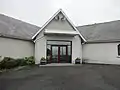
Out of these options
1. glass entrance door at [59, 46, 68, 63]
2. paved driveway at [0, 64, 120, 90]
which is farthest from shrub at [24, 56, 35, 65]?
paved driveway at [0, 64, 120, 90]

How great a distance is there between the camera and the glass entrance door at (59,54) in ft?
52.7

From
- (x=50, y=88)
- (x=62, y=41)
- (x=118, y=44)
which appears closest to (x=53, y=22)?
(x=62, y=41)

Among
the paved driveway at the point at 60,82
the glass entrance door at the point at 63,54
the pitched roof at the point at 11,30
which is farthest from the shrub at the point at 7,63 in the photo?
the glass entrance door at the point at 63,54

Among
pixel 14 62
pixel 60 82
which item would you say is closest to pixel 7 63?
pixel 14 62

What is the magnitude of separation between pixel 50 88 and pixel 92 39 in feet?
44.3

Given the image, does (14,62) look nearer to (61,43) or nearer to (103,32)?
(61,43)

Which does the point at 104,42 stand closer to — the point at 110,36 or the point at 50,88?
the point at 110,36

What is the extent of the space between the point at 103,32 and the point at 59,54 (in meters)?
7.69

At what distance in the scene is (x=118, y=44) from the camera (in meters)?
16.0

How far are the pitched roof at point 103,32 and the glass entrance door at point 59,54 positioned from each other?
418cm

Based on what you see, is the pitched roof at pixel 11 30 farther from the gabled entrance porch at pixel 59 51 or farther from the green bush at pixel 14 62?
the gabled entrance porch at pixel 59 51

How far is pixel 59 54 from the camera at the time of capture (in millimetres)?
16156

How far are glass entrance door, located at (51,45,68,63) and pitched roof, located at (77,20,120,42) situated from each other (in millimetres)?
4181

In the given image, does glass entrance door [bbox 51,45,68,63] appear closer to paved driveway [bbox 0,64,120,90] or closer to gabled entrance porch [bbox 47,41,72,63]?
gabled entrance porch [bbox 47,41,72,63]
